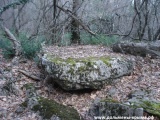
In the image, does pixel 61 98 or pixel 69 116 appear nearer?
pixel 69 116

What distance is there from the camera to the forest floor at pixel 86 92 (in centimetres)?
487

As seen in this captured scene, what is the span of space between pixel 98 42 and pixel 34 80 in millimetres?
3970

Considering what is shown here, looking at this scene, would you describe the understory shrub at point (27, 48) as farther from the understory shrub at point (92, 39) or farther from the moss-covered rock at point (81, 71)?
the moss-covered rock at point (81, 71)

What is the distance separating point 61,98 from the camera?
561cm

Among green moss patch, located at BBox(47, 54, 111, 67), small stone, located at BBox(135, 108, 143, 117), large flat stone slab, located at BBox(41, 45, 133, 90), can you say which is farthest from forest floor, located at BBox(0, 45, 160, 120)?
small stone, located at BBox(135, 108, 143, 117)

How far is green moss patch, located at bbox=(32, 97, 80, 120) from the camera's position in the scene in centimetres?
439

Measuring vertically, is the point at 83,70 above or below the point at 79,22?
below

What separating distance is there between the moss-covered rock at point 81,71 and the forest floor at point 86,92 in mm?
246

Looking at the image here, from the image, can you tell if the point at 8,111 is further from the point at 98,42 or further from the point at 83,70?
the point at 98,42

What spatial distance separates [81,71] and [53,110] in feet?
4.38

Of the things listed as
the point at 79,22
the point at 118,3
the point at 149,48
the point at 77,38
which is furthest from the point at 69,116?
the point at 118,3

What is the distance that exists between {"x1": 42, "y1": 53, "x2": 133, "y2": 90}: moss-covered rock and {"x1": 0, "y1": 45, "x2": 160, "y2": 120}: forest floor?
25cm

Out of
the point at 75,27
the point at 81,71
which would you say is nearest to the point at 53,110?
the point at 81,71

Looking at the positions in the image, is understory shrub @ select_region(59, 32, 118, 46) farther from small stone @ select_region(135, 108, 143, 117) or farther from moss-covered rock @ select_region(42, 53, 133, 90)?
small stone @ select_region(135, 108, 143, 117)
